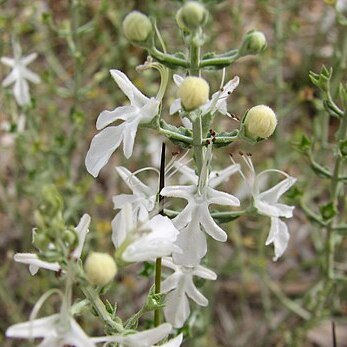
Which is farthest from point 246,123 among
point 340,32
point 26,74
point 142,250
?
point 340,32

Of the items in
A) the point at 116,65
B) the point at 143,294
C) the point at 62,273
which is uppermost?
the point at 62,273

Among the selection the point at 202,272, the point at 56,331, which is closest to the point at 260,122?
the point at 202,272

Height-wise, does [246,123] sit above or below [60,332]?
above

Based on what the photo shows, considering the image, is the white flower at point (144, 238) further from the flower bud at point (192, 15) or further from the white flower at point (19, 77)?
the white flower at point (19, 77)

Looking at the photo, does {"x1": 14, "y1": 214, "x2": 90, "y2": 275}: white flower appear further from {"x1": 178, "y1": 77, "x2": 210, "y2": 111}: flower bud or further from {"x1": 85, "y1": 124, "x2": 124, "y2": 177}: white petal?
{"x1": 178, "y1": 77, "x2": 210, "y2": 111}: flower bud

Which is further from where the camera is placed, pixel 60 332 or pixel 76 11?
pixel 76 11

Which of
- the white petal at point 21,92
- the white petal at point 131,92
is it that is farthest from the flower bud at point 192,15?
the white petal at point 21,92

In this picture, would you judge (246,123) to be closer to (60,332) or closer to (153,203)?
(153,203)

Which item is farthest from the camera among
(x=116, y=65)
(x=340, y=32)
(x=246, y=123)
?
(x=116, y=65)
